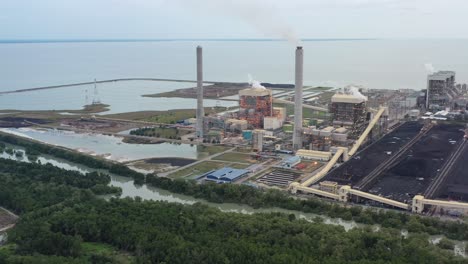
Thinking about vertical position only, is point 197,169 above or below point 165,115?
below

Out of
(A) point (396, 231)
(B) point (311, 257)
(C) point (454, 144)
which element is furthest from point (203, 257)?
(C) point (454, 144)

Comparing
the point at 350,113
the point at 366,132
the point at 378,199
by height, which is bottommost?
the point at 378,199

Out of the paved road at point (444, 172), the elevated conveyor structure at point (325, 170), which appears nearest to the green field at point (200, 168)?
the elevated conveyor structure at point (325, 170)

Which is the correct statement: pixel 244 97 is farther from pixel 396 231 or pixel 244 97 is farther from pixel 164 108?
pixel 396 231

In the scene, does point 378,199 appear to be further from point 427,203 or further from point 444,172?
point 444,172

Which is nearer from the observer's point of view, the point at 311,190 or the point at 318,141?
the point at 311,190

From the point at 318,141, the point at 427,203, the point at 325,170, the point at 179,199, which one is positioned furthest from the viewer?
the point at 318,141

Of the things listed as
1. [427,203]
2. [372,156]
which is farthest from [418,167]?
[427,203]

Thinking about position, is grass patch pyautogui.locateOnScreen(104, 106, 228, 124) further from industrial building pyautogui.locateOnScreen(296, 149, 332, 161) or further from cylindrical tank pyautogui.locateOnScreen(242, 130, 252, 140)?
industrial building pyautogui.locateOnScreen(296, 149, 332, 161)
